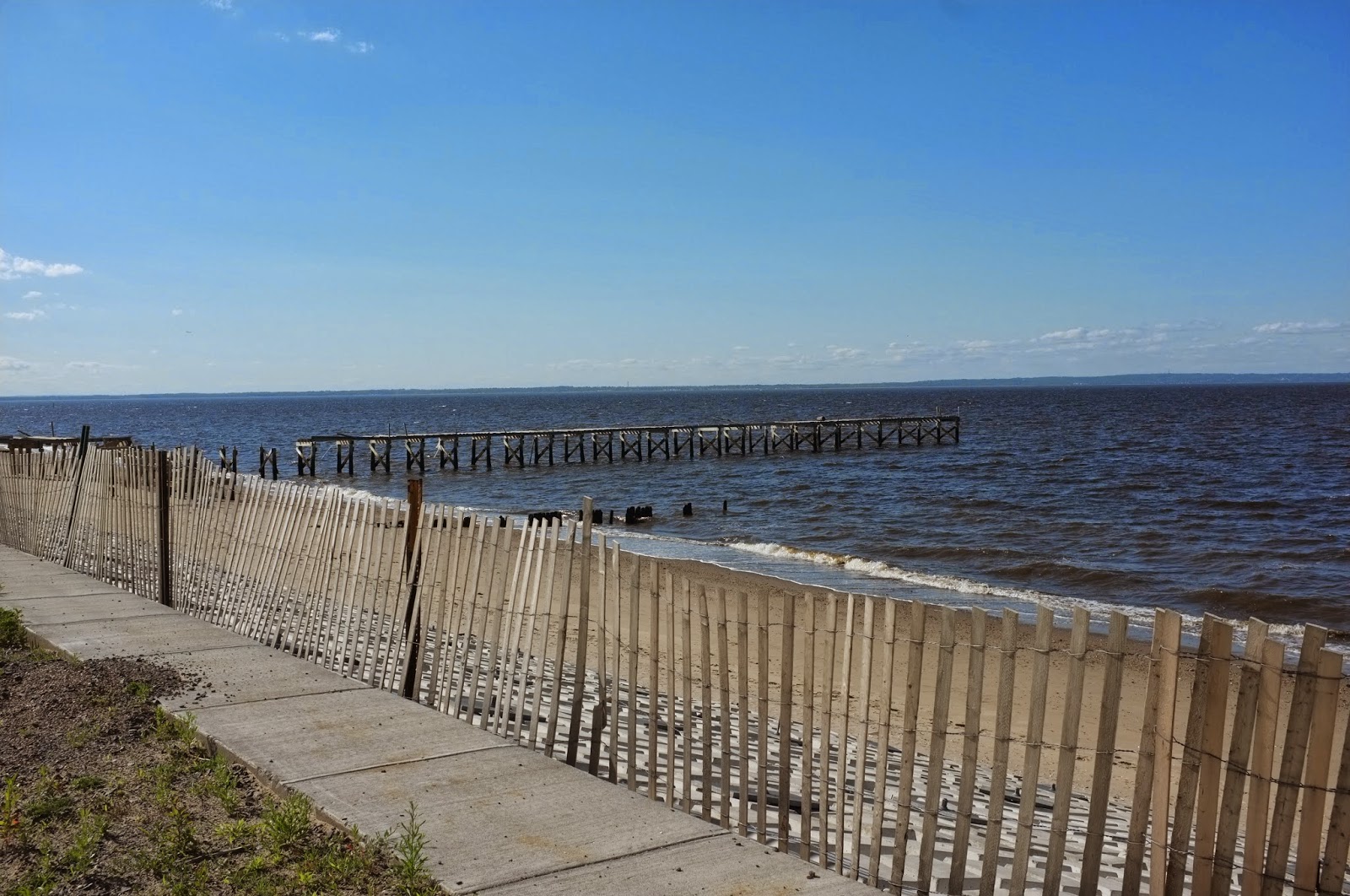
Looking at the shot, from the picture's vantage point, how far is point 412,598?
7.33 m

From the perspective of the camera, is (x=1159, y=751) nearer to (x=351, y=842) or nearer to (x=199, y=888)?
(x=351, y=842)

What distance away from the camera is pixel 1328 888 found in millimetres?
3545

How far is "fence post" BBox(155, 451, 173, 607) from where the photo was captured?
10.3 m

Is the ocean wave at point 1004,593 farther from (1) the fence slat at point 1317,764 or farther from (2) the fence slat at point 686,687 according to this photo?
(1) the fence slat at point 1317,764

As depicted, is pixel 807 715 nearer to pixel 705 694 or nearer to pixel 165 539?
pixel 705 694

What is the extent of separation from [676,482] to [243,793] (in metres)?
40.6

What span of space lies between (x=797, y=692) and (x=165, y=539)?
6.52 meters

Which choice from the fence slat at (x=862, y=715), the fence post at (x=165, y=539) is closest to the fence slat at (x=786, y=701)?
the fence slat at (x=862, y=715)

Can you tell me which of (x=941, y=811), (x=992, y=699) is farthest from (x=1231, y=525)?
(x=941, y=811)

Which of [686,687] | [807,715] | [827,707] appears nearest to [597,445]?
[686,687]

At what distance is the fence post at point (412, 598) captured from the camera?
23.6 ft

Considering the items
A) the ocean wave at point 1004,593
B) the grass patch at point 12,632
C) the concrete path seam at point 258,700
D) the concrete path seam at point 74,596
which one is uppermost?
the concrete path seam at point 258,700

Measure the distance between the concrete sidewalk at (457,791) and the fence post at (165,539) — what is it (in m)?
2.13

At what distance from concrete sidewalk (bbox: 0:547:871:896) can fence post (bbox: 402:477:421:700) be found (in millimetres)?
220
